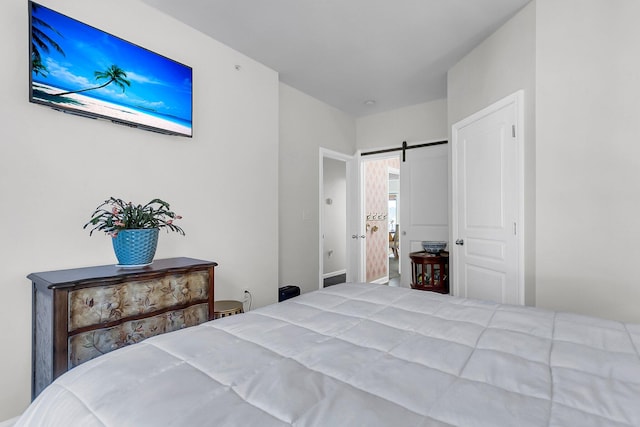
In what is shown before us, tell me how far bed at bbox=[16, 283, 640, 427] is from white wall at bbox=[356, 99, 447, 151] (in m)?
3.43

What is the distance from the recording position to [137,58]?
223 cm

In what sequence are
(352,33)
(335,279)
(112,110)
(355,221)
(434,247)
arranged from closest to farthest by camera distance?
(112,110) → (352,33) → (434,247) → (355,221) → (335,279)

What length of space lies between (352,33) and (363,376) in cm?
270

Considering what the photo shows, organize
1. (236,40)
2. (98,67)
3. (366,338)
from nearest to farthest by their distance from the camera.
→ (366,338)
(98,67)
(236,40)

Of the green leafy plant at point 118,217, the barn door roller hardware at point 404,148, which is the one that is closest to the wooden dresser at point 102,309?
the green leafy plant at point 118,217

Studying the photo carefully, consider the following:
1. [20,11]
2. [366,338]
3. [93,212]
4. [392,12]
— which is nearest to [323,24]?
[392,12]

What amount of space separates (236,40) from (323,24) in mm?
795

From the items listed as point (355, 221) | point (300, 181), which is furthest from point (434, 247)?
point (300, 181)

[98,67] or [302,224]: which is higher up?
[98,67]

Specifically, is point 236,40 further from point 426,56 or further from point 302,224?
point 302,224

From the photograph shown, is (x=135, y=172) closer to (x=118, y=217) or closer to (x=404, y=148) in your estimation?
(x=118, y=217)

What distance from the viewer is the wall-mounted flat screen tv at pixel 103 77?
1821 mm

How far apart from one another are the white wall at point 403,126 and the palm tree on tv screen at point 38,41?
12.6ft

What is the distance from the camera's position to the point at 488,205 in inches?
113
